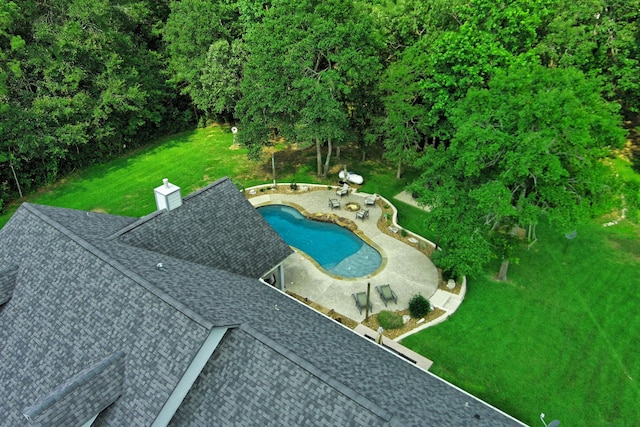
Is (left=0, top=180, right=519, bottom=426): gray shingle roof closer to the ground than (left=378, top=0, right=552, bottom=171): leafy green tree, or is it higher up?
closer to the ground

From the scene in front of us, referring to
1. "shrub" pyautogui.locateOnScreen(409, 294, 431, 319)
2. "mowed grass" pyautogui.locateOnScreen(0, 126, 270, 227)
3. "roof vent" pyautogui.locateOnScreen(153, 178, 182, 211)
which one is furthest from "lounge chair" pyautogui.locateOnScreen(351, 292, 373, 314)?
"mowed grass" pyautogui.locateOnScreen(0, 126, 270, 227)

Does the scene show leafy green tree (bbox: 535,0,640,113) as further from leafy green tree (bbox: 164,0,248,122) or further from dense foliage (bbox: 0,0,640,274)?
leafy green tree (bbox: 164,0,248,122)

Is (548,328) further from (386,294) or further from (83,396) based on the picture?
(83,396)

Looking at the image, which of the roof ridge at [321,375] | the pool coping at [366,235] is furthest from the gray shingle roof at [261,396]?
the pool coping at [366,235]

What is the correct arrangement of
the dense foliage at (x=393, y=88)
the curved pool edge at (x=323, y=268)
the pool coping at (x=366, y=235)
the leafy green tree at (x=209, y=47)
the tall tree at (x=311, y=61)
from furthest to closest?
the leafy green tree at (x=209, y=47) < the tall tree at (x=311, y=61) < the curved pool edge at (x=323, y=268) < the pool coping at (x=366, y=235) < the dense foliage at (x=393, y=88)

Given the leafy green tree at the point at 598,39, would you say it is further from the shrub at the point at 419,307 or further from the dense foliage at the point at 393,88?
the shrub at the point at 419,307

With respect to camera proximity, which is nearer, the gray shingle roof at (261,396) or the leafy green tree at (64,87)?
the gray shingle roof at (261,396)

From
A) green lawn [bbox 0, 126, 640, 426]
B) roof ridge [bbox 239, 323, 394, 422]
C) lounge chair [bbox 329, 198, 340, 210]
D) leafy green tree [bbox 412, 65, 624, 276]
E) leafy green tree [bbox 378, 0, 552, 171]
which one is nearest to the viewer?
roof ridge [bbox 239, 323, 394, 422]
